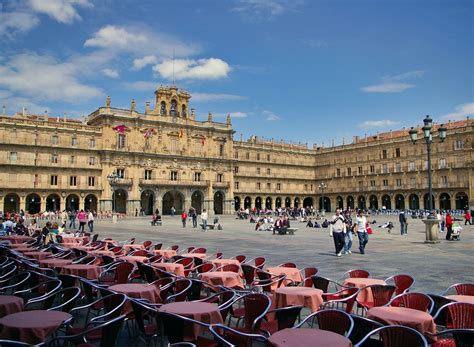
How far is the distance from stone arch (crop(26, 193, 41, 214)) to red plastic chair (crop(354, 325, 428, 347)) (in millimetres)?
47616

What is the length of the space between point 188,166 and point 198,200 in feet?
17.3

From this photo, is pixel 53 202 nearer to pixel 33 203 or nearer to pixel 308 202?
pixel 33 203

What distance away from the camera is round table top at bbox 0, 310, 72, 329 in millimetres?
4227

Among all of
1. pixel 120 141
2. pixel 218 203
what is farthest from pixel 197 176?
pixel 120 141

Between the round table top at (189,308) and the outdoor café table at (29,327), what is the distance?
1095mm

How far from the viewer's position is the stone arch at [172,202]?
55.6 meters

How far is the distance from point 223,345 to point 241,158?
59587mm

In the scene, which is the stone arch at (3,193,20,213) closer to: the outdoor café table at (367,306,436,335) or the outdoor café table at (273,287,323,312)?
the outdoor café table at (273,287,323,312)

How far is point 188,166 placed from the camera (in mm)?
54969

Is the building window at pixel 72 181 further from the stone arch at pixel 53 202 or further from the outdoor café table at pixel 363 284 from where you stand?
the outdoor café table at pixel 363 284

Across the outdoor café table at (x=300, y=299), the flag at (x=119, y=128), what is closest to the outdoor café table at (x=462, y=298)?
the outdoor café table at (x=300, y=299)

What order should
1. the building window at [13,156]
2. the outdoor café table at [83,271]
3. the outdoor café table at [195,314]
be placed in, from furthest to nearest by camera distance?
the building window at [13,156]
the outdoor café table at [83,271]
the outdoor café table at [195,314]

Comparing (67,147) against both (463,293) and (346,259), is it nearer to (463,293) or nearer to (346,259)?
(346,259)

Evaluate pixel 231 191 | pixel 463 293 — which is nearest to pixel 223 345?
pixel 463 293
